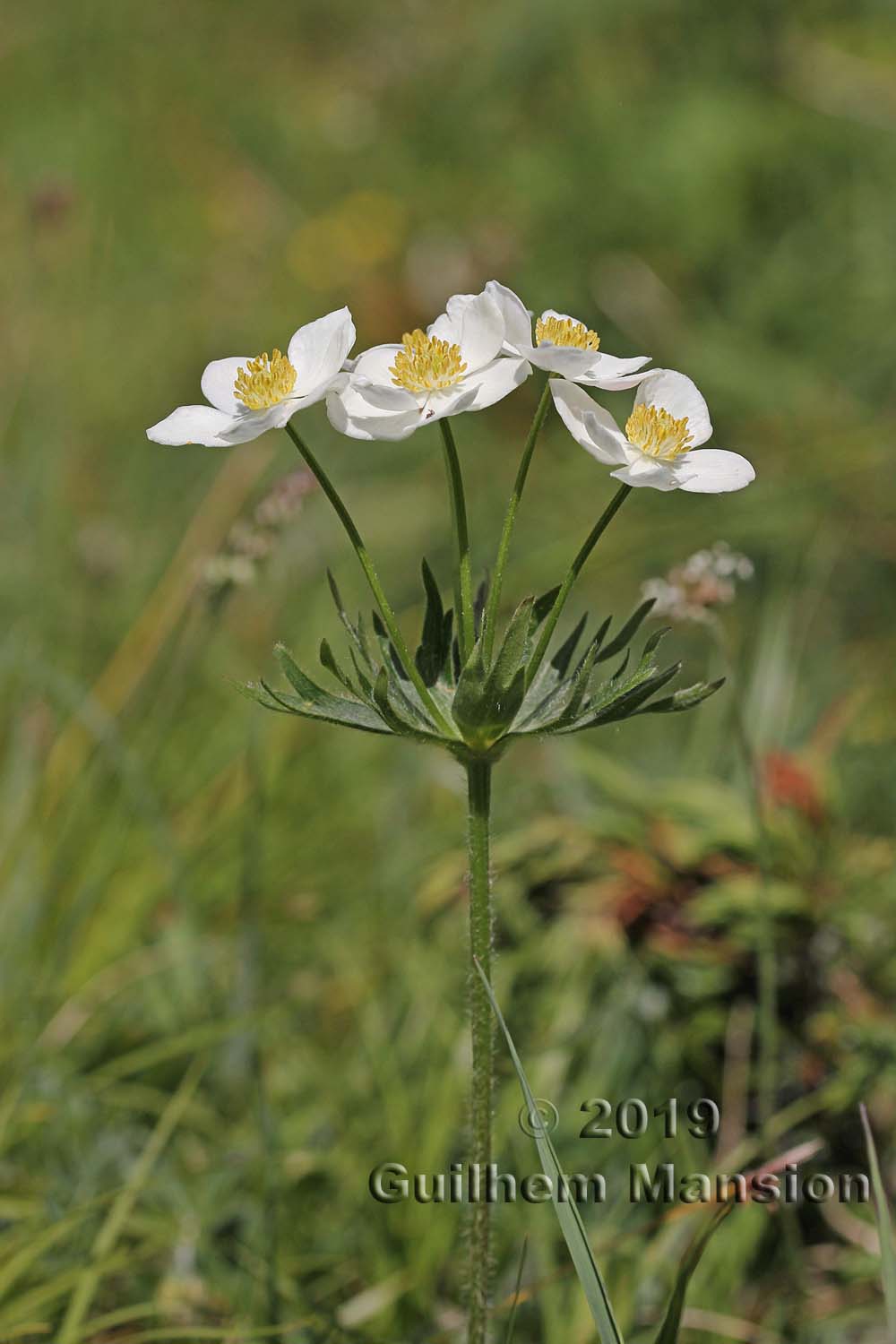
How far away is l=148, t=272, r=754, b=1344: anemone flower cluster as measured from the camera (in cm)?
Answer: 85

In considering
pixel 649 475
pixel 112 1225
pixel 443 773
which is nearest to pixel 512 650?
pixel 649 475

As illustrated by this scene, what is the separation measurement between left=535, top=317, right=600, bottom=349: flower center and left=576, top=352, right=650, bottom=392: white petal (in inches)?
0.7

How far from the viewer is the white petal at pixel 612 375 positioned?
0.87m

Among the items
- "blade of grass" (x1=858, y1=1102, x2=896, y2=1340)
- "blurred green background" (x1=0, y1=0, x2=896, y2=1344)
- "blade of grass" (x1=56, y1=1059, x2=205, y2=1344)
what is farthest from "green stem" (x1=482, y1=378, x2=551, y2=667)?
"blade of grass" (x1=56, y1=1059, x2=205, y2=1344)

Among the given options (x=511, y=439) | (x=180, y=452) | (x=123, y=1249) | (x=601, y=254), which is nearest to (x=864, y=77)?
(x=601, y=254)

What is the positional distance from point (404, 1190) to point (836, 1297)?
522mm

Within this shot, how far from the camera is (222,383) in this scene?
39.6 inches

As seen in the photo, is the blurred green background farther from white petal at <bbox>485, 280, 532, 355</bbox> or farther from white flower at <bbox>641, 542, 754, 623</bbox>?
white petal at <bbox>485, 280, 532, 355</bbox>

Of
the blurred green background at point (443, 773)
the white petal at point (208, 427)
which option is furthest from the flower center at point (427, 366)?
the blurred green background at point (443, 773)

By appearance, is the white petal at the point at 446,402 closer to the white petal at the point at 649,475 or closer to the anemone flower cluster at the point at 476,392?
the anemone flower cluster at the point at 476,392

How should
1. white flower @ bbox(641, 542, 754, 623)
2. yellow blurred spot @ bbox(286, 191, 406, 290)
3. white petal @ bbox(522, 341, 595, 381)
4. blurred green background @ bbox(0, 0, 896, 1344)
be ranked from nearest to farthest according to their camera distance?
white petal @ bbox(522, 341, 595, 381) → white flower @ bbox(641, 542, 754, 623) → blurred green background @ bbox(0, 0, 896, 1344) → yellow blurred spot @ bbox(286, 191, 406, 290)

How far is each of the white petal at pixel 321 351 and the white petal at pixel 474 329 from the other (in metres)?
0.08

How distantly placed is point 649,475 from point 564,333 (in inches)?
5.0

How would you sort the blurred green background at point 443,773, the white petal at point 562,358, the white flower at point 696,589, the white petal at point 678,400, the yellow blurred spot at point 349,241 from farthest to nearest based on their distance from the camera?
the yellow blurred spot at point 349,241, the blurred green background at point 443,773, the white flower at point 696,589, the white petal at point 678,400, the white petal at point 562,358
